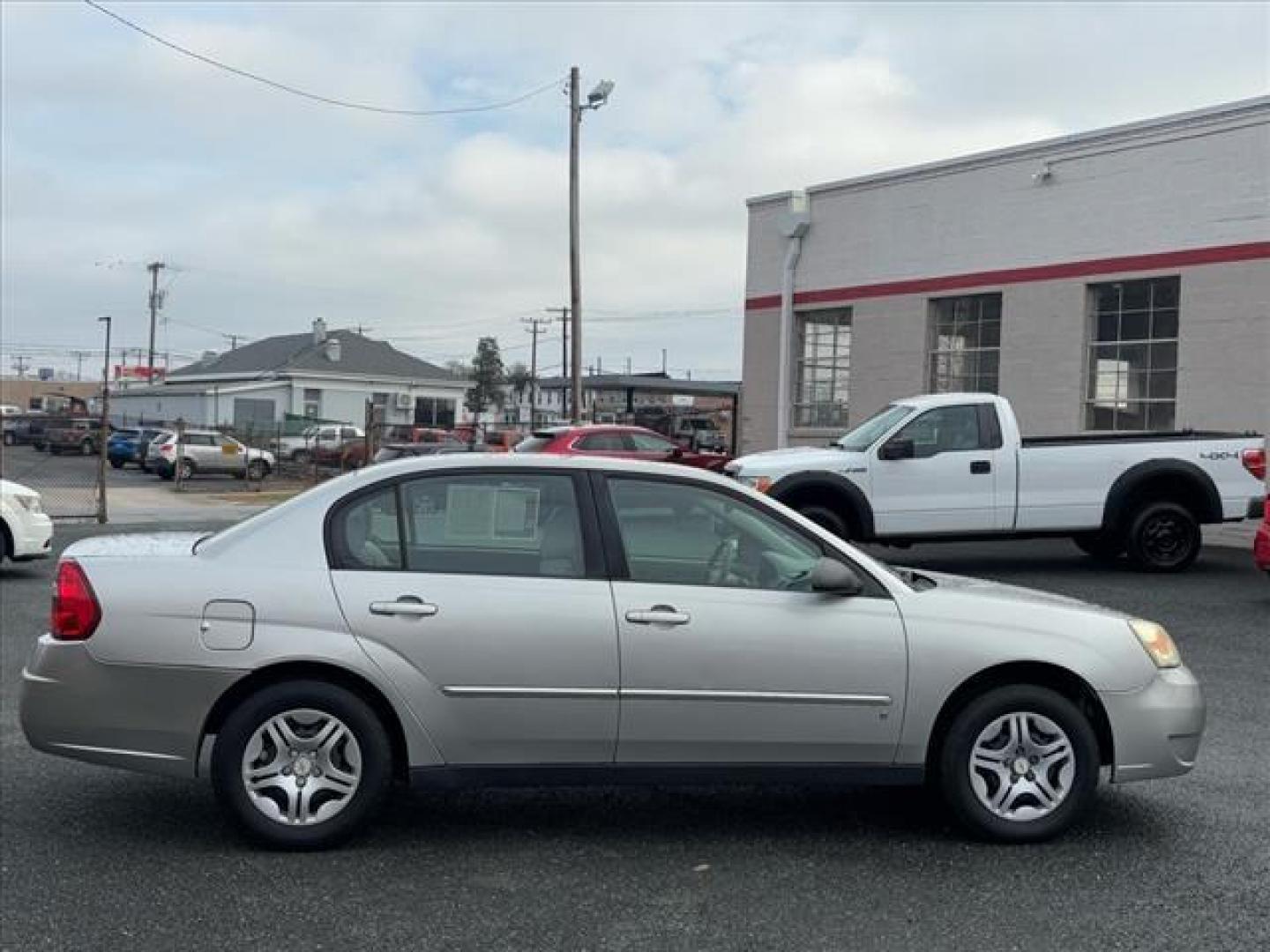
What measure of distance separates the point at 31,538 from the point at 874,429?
8.98 meters

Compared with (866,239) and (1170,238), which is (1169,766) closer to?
(1170,238)

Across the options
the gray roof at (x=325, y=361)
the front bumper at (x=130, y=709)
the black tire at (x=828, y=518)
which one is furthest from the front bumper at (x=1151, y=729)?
the gray roof at (x=325, y=361)

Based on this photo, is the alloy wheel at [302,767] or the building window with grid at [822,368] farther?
the building window with grid at [822,368]

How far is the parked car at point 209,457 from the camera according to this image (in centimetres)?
3566

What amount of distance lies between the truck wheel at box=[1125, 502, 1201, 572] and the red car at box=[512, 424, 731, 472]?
6.19 meters

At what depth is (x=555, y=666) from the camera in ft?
15.7

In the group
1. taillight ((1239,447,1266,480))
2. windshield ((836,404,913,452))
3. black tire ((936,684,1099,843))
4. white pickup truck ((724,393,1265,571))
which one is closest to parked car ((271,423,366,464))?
windshield ((836,404,913,452))

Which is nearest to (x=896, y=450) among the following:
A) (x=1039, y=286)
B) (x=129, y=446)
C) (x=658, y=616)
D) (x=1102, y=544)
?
(x=1102, y=544)

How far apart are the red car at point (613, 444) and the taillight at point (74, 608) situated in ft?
41.0

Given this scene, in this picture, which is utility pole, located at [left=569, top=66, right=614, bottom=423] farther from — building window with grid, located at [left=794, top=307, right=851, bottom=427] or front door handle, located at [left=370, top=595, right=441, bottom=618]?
front door handle, located at [left=370, top=595, right=441, bottom=618]

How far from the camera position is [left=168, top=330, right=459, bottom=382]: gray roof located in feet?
193

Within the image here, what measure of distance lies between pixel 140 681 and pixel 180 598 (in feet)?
1.12

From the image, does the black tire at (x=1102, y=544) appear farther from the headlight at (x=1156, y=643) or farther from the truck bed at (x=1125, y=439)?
the headlight at (x=1156, y=643)

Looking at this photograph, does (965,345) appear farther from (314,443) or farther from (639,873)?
(314,443)
